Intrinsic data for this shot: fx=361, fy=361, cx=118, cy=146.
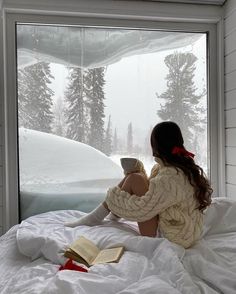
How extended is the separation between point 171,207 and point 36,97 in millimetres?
1178

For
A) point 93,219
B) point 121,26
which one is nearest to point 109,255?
point 93,219

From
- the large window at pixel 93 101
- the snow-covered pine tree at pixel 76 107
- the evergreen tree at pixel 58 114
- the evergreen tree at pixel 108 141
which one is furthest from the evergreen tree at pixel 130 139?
the evergreen tree at pixel 58 114

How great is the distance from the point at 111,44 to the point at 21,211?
1219 millimetres

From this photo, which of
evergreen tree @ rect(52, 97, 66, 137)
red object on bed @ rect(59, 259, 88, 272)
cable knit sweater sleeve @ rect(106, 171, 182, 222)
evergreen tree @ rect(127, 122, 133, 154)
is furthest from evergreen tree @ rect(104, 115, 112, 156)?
red object on bed @ rect(59, 259, 88, 272)

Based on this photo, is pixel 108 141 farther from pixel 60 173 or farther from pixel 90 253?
pixel 90 253

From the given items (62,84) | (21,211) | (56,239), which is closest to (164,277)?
(56,239)

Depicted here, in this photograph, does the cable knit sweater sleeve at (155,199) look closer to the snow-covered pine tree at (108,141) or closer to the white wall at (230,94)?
the snow-covered pine tree at (108,141)

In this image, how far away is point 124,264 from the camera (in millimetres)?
1273

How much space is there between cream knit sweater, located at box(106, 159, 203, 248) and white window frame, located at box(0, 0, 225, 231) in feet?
2.89

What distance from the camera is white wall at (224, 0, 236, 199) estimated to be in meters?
2.29

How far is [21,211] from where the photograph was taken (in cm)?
227

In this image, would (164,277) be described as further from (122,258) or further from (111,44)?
(111,44)

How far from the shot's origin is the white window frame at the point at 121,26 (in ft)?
7.25

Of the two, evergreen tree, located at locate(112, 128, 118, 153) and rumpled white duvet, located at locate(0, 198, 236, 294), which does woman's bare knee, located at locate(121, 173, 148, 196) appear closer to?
rumpled white duvet, located at locate(0, 198, 236, 294)
